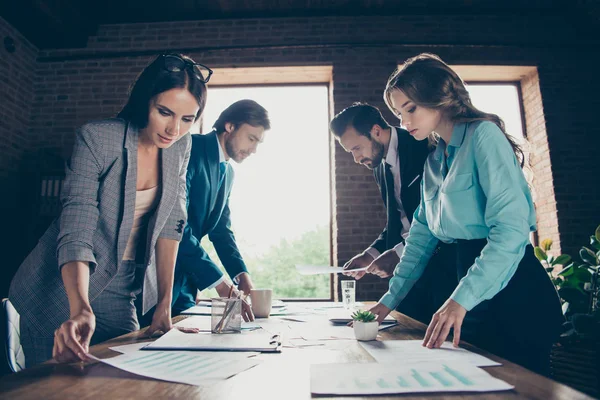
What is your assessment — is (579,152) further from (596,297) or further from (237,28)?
(237,28)

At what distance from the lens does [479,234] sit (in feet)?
3.60

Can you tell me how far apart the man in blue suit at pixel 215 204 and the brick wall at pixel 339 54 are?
153 centimetres

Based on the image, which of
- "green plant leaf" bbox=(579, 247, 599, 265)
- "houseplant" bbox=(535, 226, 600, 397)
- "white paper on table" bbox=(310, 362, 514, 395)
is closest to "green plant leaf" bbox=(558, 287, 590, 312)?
"houseplant" bbox=(535, 226, 600, 397)

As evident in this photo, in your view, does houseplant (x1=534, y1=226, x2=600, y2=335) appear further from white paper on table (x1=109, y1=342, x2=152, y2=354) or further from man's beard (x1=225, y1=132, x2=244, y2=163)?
white paper on table (x1=109, y1=342, x2=152, y2=354)

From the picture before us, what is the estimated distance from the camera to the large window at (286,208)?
390 cm

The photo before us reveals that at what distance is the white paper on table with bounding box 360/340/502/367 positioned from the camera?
724 mm

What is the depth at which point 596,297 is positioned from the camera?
86.8 inches

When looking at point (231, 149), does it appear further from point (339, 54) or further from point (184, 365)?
point (339, 54)

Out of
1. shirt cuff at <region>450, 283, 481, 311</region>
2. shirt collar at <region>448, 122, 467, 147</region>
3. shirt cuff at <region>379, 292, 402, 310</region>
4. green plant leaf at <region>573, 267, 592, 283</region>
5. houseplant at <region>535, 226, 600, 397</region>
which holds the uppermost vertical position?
shirt collar at <region>448, 122, 467, 147</region>

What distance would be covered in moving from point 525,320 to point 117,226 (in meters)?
1.16

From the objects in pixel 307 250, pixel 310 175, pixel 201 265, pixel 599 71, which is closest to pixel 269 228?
pixel 307 250

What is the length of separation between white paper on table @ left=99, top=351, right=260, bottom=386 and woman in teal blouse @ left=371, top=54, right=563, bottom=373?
0.44 metres

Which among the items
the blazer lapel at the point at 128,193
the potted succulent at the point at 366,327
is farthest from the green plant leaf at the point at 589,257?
the blazer lapel at the point at 128,193

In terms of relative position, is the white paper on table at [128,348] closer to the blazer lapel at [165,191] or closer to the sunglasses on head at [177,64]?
the blazer lapel at [165,191]
